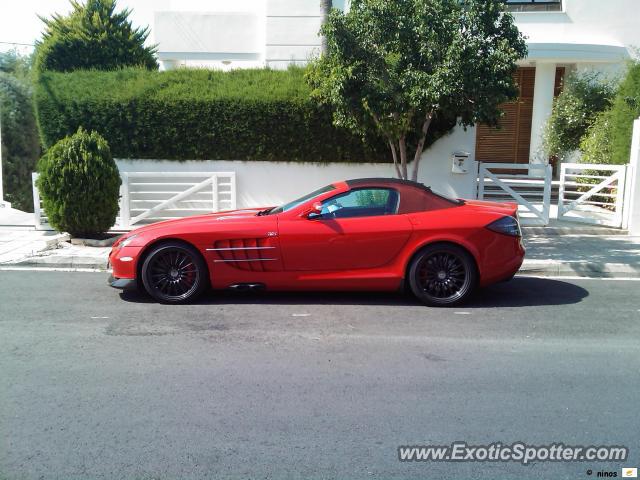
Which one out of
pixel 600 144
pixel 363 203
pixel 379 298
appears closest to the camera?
pixel 363 203

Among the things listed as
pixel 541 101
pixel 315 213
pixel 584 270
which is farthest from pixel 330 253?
pixel 541 101

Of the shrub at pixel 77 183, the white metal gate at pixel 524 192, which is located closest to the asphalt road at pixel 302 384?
the shrub at pixel 77 183

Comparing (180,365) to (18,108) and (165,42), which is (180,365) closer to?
(165,42)

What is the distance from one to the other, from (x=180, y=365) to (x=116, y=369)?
50cm

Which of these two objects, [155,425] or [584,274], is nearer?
[155,425]

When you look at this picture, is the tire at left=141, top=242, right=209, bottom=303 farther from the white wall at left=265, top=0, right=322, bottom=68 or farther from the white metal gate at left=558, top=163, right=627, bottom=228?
the white wall at left=265, top=0, right=322, bottom=68

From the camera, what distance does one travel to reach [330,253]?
674cm

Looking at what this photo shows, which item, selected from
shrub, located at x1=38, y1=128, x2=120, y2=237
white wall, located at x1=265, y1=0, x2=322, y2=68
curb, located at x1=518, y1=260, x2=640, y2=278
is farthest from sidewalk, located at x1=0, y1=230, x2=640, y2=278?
white wall, located at x1=265, y1=0, x2=322, y2=68

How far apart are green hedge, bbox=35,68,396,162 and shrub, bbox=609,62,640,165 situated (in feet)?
12.2

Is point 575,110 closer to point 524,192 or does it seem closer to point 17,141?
point 524,192

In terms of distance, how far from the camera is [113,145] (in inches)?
488

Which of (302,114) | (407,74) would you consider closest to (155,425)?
(407,74)

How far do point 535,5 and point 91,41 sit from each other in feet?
39.3

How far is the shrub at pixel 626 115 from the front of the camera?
1229 cm
